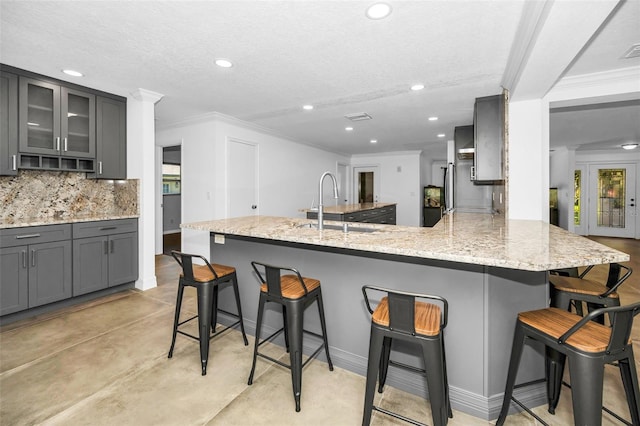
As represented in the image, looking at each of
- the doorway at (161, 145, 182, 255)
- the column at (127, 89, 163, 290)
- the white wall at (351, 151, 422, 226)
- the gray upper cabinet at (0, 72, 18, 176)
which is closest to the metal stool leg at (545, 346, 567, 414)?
the column at (127, 89, 163, 290)

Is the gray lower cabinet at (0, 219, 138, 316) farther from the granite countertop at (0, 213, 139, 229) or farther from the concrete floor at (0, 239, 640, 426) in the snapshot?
the concrete floor at (0, 239, 640, 426)

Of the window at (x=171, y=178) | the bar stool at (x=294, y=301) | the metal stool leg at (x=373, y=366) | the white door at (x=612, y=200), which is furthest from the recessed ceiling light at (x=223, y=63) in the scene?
the white door at (x=612, y=200)

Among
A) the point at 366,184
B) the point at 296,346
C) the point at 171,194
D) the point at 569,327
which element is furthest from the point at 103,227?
the point at 366,184

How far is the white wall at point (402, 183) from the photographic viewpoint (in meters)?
8.20

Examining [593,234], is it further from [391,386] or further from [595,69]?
[391,386]

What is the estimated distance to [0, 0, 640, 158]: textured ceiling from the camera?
196 cm

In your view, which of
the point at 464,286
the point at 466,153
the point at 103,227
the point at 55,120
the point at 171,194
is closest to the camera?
the point at 464,286

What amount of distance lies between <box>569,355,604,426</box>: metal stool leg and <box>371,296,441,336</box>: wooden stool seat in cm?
53

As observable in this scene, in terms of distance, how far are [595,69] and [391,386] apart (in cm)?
333

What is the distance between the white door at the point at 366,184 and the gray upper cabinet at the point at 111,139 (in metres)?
6.32

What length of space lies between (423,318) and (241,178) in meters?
4.01

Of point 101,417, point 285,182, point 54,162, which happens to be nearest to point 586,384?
point 101,417

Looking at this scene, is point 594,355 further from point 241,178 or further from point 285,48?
point 241,178

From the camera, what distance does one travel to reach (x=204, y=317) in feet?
6.93
